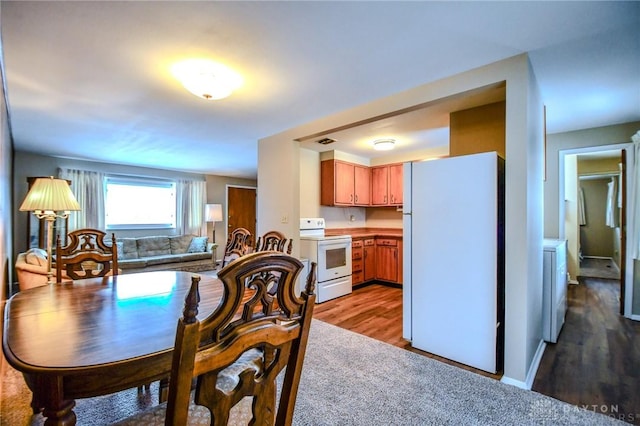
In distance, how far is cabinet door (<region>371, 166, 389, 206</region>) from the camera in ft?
17.1

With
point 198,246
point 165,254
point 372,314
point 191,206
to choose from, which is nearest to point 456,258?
point 372,314

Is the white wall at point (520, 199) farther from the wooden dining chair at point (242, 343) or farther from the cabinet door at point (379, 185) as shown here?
the cabinet door at point (379, 185)

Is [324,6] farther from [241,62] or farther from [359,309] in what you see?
[359,309]

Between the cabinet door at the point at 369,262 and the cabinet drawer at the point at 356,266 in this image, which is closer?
the cabinet drawer at the point at 356,266

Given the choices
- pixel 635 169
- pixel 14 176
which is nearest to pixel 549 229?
pixel 635 169

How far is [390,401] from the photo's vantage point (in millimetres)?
1812

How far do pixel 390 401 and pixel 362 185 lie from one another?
12.8 feet

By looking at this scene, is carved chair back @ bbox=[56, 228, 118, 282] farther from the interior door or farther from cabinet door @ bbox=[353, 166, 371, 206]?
the interior door

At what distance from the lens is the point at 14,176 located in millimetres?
4879

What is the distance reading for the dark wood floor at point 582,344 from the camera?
74.3 inches

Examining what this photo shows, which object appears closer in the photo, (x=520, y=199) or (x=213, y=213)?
(x=520, y=199)

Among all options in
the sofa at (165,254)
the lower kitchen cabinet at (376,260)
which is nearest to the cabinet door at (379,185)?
the lower kitchen cabinet at (376,260)

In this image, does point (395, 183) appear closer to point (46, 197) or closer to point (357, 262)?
point (357, 262)

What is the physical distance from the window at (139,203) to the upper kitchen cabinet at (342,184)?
12.7ft
